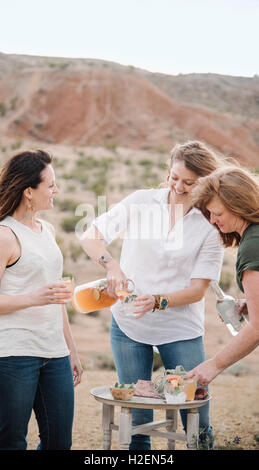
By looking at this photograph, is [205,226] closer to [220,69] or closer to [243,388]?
[243,388]

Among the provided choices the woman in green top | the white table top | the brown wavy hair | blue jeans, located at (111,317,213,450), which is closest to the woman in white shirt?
blue jeans, located at (111,317,213,450)

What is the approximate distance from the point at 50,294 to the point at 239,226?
0.88 m

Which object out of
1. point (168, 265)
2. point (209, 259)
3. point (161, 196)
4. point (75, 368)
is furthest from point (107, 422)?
point (161, 196)

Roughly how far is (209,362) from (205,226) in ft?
2.70

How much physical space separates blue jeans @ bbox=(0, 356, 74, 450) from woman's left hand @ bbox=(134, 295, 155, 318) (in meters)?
0.42

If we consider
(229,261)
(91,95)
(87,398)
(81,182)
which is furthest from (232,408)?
(91,95)

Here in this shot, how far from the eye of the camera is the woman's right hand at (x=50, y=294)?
9.17ft

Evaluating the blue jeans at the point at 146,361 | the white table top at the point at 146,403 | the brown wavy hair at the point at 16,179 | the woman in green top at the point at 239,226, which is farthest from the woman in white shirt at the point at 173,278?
the brown wavy hair at the point at 16,179

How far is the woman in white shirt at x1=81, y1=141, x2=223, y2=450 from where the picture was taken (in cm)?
327

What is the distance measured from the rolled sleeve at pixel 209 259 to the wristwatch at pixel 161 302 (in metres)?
0.22

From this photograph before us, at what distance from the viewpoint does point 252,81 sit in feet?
169

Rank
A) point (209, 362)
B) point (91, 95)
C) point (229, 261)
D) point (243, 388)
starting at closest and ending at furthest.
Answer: point (209, 362)
point (243, 388)
point (229, 261)
point (91, 95)

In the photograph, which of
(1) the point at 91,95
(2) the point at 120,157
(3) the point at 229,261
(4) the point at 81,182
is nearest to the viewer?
(3) the point at 229,261

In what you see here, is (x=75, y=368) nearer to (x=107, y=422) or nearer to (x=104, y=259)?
(x=107, y=422)
